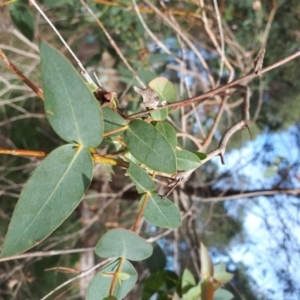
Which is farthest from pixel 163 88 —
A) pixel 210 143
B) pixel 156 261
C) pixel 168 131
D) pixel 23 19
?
pixel 210 143

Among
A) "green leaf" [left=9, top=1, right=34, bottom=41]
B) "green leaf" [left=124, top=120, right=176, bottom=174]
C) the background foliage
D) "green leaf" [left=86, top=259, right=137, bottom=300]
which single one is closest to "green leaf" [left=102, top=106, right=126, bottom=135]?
"green leaf" [left=124, top=120, right=176, bottom=174]

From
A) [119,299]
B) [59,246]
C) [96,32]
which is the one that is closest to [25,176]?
[59,246]

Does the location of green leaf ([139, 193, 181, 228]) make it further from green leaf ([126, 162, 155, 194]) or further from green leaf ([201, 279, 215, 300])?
green leaf ([201, 279, 215, 300])

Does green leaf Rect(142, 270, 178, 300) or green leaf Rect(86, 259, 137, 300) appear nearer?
green leaf Rect(86, 259, 137, 300)

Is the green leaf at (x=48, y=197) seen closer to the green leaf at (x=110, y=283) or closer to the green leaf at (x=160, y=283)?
the green leaf at (x=110, y=283)

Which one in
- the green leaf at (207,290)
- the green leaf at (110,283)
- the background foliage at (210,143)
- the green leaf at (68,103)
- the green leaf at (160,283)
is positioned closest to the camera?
the green leaf at (68,103)

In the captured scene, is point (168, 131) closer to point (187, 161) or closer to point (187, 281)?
point (187, 161)

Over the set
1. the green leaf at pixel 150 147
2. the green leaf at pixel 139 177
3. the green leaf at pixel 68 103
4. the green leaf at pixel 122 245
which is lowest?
the green leaf at pixel 122 245

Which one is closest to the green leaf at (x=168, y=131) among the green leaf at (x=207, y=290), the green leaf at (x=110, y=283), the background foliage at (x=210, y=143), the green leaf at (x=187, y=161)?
the green leaf at (x=187, y=161)
